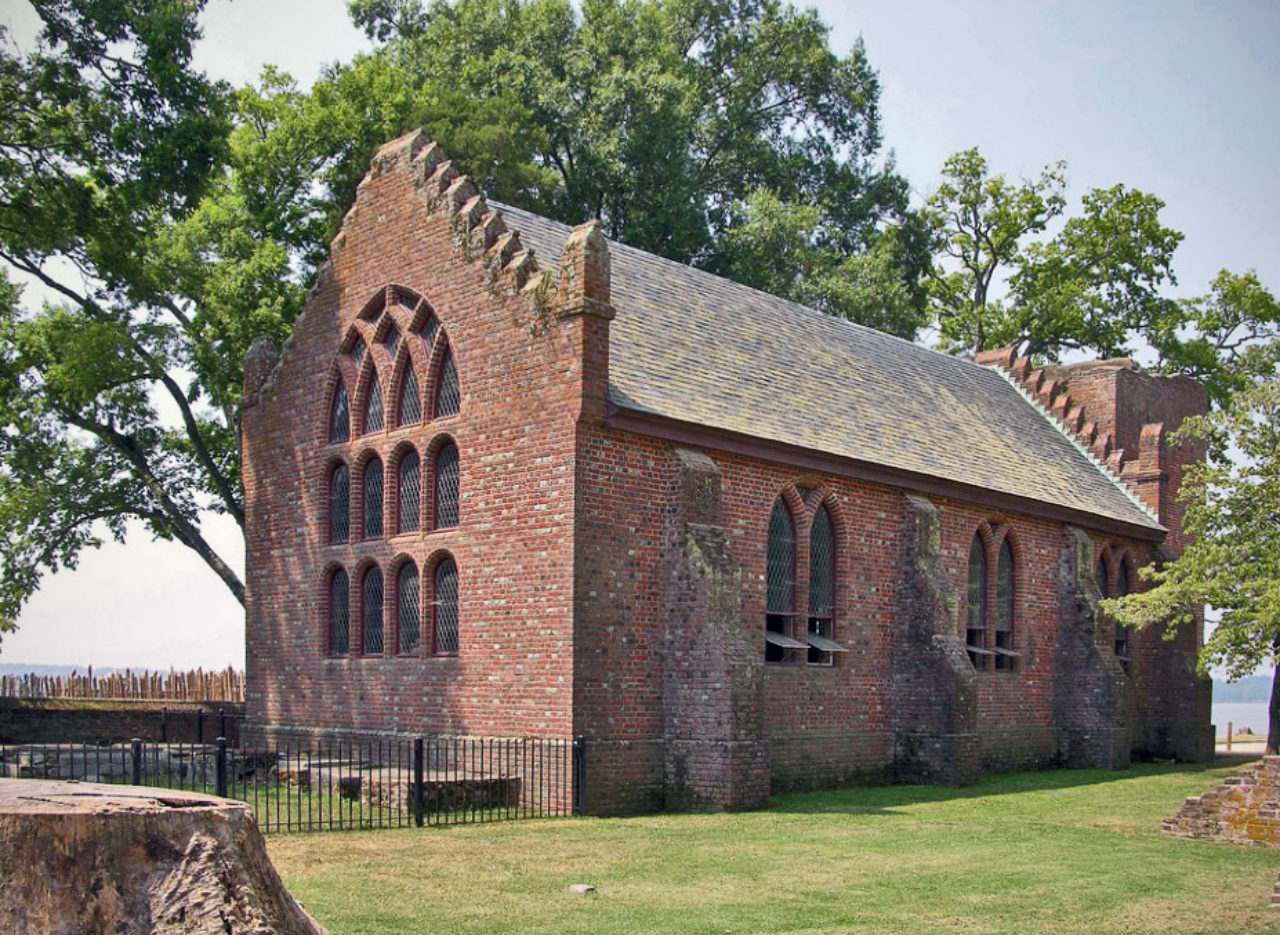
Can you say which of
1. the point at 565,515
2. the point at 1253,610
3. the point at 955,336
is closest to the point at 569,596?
the point at 565,515

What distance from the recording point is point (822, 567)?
24328 mm

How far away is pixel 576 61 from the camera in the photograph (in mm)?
46188

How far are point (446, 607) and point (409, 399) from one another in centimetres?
361

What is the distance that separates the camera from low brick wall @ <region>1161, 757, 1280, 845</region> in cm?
1653

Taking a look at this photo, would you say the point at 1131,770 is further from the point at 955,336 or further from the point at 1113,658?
the point at 955,336

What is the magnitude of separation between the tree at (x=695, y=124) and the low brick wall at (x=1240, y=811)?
25.6 m

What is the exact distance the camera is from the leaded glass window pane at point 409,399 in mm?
23006

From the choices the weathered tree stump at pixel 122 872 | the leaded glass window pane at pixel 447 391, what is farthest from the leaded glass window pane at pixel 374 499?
the weathered tree stump at pixel 122 872

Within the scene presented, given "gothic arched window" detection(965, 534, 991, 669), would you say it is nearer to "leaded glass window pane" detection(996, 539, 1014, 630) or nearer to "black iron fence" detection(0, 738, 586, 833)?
"leaded glass window pane" detection(996, 539, 1014, 630)

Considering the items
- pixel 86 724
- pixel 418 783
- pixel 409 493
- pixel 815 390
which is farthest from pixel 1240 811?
pixel 86 724

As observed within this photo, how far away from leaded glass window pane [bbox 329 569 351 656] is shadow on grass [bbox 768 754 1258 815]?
25.9 ft

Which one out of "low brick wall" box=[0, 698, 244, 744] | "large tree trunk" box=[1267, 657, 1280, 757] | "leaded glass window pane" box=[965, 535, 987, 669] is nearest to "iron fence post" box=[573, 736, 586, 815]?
"leaded glass window pane" box=[965, 535, 987, 669]

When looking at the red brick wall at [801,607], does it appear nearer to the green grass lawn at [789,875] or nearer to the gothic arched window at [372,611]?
the green grass lawn at [789,875]

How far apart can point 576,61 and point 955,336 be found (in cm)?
1766
